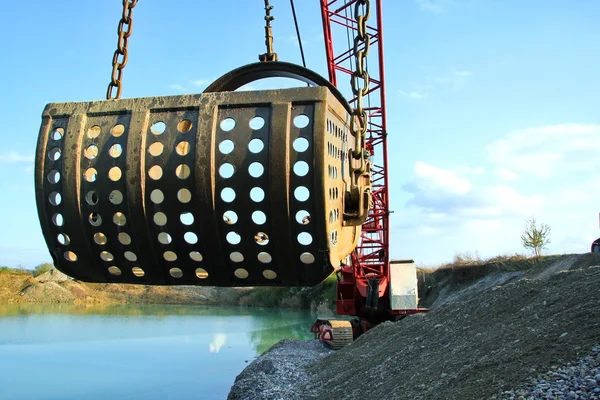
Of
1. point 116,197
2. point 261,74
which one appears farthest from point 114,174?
point 261,74

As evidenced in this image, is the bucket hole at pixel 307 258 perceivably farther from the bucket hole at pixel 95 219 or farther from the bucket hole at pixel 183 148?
the bucket hole at pixel 95 219

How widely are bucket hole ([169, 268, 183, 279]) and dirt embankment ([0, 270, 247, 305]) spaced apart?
48346 mm

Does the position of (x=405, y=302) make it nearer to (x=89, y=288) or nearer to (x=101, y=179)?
(x=101, y=179)

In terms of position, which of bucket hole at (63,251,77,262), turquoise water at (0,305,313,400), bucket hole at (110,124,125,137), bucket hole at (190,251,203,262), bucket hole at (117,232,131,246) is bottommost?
turquoise water at (0,305,313,400)

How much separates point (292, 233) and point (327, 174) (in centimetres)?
36

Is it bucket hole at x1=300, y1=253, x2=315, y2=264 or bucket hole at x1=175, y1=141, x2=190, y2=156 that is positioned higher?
bucket hole at x1=175, y1=141, x2=190, y2=156

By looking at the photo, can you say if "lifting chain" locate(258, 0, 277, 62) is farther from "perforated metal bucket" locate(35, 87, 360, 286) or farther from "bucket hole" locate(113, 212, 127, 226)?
"bucket hole" locate(113, 212, 127, 226)

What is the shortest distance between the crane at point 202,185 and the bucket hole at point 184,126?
0.04 feet

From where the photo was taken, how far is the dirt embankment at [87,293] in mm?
49344

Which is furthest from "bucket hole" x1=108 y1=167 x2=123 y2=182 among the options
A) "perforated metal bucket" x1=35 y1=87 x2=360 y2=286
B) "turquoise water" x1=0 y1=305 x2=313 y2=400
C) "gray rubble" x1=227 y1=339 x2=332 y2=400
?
"turquoise water" x1=0 y1=305 x2=313 y2=400

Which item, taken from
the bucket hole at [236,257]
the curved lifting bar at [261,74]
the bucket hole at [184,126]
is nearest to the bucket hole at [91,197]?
the bucket hole at [184,126]

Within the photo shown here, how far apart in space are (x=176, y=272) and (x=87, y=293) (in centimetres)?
5410

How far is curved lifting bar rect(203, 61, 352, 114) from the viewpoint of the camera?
11.2 ft

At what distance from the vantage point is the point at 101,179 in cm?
286
